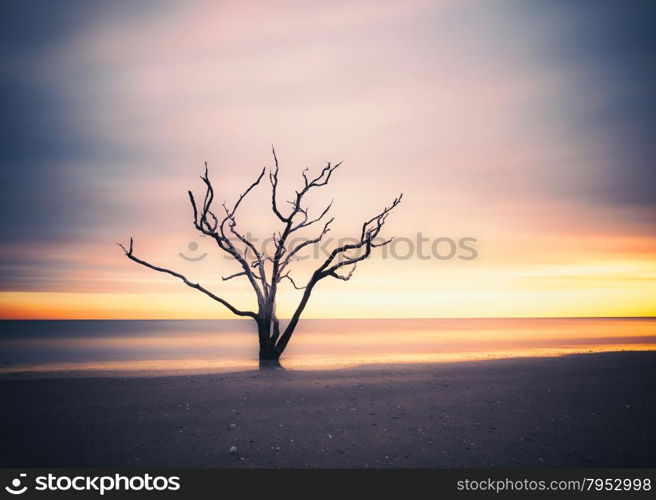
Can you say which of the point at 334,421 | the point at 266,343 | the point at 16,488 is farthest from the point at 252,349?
the point at 16,488

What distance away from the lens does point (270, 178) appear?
13359 millimetres

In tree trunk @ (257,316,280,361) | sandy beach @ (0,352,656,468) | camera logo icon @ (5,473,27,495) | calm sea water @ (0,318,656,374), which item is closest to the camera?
camera logo icon @ (5,473,27,495)

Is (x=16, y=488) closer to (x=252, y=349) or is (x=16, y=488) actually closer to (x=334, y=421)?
(x=334, y=421)

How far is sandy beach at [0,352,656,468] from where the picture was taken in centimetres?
505

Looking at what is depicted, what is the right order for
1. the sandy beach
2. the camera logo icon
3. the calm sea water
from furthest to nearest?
1. the calm sea water
2. the sandy beach
3. the camera logo icon

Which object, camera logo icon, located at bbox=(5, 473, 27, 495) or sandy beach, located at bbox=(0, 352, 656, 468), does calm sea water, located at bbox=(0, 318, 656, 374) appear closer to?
sandy beach, located at bbox=(0, 352, 656, 468)

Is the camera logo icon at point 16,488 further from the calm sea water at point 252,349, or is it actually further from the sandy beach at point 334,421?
the calm sea water at point 252,349

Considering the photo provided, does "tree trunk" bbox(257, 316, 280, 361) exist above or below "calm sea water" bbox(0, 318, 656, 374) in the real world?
above

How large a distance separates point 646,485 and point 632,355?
35.9 feet

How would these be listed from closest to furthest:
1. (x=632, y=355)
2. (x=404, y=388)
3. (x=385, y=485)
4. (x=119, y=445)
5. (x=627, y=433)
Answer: (x=385, y=485)
(x=119, y=445)
(x=627, y=433)
(x=404, y=388)
(x=632, y=355)

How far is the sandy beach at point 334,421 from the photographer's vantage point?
199 inches

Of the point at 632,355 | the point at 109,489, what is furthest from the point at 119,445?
the point at 632,355

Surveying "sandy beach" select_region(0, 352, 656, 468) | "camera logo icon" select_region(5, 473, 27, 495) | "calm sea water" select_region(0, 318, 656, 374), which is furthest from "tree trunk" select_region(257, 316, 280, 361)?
"camera logo icon" select_region(5, 473, 27, 495)

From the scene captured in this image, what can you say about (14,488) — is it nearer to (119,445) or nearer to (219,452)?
(119,445)
